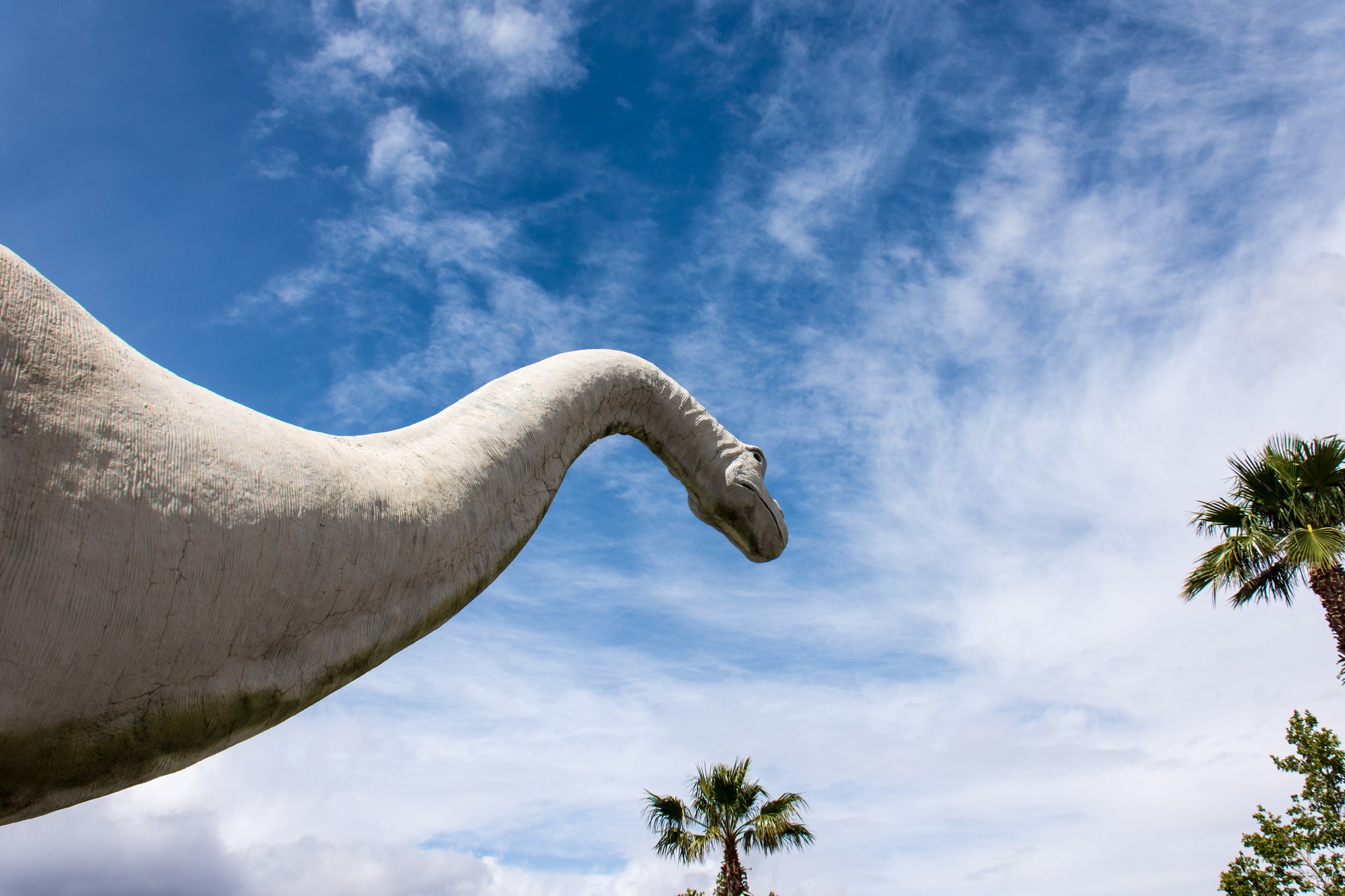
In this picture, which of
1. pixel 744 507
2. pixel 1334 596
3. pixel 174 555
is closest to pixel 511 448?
pixel 174 555

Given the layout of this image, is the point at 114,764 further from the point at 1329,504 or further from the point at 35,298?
the point at 1329,504

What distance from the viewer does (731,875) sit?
47.2 feet

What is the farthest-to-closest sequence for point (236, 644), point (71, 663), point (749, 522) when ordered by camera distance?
point (749, 522) → point (236, 644) → point (71, 663)

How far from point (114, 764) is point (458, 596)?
0.92 m

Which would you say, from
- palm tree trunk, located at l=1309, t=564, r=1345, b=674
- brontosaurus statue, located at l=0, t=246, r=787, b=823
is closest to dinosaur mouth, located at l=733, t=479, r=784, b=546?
brontosaurus statue, located at l=0, t=246, r=787, b=823

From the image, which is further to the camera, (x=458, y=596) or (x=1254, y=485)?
(x=1254, y=485)

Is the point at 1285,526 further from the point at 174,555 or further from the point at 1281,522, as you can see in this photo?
the point at 174,555

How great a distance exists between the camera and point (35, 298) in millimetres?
1857

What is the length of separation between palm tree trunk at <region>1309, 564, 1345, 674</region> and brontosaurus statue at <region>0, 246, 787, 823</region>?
1166cm

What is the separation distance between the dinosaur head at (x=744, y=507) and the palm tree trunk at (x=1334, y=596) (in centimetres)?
1007

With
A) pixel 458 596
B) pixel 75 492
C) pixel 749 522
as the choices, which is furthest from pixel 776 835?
pixel 75 492

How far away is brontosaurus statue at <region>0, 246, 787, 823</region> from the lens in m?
1.70

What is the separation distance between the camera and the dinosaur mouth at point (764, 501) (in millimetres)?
3521

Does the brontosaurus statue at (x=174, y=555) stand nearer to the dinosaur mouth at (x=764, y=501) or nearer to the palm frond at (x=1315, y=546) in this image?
the dinosaur mouth at (x=764, y=501)
